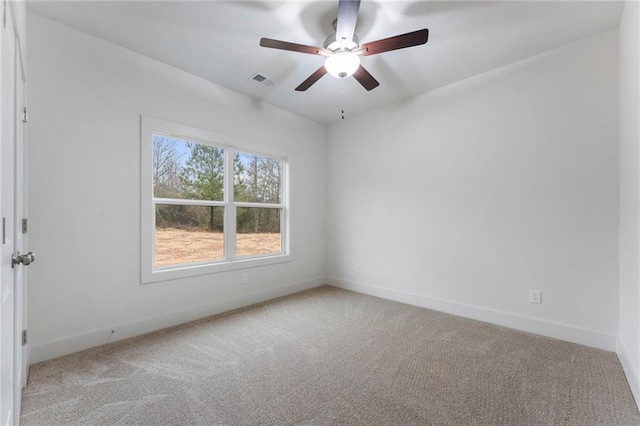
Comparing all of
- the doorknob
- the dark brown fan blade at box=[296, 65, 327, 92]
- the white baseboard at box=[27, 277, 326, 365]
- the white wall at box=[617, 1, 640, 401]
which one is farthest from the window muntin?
the white wall at box=[617, 1, 640, 401]

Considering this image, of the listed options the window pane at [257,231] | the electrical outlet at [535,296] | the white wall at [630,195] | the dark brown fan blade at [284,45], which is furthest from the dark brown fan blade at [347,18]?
the electrical outlet at [535,296]

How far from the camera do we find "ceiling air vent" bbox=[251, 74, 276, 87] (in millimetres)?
3141

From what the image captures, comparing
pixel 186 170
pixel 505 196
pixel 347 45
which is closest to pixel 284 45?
pixel 347 45

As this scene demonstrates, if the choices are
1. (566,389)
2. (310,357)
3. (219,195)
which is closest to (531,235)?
(566,389)

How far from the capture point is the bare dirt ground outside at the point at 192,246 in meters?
2.98

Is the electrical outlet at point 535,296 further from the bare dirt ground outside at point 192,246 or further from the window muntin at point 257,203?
the bare dirt ground outside at point 192,246

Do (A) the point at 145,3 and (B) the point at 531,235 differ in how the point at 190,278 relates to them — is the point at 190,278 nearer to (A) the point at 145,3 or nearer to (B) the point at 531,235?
(A) the point at 145,3

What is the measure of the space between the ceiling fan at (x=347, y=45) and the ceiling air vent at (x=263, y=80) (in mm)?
987

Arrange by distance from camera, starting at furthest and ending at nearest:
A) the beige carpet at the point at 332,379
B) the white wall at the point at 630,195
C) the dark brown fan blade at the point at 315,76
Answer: the dark brown fan blade at the point at 315,76, the white wall at the point at 630,195, the beige carpet at the point at 332,379

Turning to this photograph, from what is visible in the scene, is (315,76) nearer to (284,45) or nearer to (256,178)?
(284,45)

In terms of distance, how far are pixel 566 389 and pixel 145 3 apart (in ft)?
13.3

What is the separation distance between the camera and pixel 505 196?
2.96m

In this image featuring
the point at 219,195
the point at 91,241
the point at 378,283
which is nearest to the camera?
the point at 91,241

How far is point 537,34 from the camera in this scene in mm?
2441
